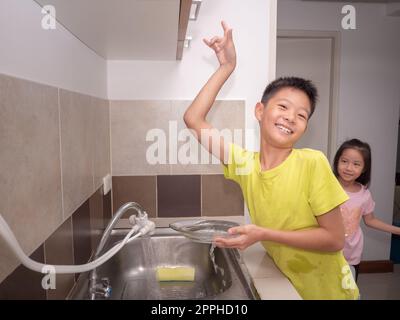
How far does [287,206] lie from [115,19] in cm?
62

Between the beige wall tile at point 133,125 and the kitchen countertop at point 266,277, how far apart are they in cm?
55

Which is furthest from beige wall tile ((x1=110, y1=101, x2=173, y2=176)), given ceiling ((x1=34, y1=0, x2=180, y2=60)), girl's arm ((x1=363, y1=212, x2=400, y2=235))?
girl's arm ((x1=363, y1=212, x2=400, y2=235))

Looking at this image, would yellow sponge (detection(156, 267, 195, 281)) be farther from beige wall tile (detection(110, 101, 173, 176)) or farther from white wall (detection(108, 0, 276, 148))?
white wall (detection(108, 0, 276, 148))

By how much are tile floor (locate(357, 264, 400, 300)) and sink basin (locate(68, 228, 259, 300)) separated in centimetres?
144

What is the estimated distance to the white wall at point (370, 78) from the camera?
207cm

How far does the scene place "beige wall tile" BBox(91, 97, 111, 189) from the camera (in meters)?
1.01

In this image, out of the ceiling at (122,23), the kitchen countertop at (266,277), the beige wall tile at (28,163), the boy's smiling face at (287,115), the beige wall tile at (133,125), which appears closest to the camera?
the beige wall tile at (28,163)

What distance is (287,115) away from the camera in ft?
2.77

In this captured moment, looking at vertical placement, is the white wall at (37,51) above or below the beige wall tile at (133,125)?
above

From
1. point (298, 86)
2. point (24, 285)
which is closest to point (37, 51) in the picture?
point (24, 285)

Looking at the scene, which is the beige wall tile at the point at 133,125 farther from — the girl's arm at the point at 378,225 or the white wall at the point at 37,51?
the girl's arm at the point at 378,225

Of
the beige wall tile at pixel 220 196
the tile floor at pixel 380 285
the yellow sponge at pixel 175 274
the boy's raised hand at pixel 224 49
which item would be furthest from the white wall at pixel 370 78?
the yellow sponge at pixel 175 274

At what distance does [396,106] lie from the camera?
7.30 feet
